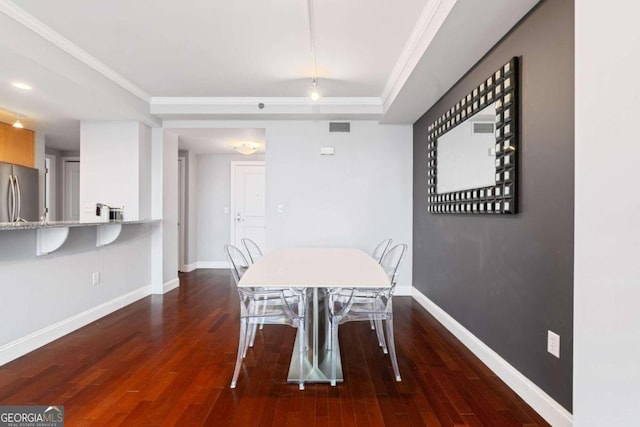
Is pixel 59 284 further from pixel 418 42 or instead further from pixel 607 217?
pixel 607 217

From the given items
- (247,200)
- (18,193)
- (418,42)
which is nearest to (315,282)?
(418,42)

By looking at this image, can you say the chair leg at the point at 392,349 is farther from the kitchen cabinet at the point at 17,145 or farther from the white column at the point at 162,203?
the kitchen cabinet at the point at 17,145

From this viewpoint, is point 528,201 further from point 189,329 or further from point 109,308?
point 109,308

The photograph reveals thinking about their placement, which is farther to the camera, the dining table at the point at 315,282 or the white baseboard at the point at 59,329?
the white baseboard at the point at 59,329

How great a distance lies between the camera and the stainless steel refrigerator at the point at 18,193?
Answer: 3.92 metres

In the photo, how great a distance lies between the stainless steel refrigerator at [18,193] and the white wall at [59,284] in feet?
3.96

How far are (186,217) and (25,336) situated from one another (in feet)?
11.5

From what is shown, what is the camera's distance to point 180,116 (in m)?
4.10

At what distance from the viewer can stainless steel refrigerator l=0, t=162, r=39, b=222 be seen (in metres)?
3.92

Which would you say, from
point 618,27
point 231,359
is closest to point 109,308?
point 231,359

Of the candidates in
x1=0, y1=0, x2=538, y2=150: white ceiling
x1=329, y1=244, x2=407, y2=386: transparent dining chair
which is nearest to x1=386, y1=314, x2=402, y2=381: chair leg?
x1=329, y1=244, x2=407, y2=386: transparent dining chair

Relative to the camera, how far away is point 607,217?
1.04 m

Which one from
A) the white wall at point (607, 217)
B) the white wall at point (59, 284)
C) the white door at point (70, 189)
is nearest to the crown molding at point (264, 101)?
the white wall at point (59, 284)

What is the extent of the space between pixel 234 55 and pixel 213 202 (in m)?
3.75
